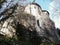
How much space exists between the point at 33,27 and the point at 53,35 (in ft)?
13.2

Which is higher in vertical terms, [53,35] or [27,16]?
[27,16]

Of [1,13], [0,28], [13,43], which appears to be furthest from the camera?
[0,28]

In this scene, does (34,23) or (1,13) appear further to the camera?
(34,23)

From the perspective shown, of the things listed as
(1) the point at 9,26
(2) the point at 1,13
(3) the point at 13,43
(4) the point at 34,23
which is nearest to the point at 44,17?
(4) the point at 34,23

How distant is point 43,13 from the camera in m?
27.8

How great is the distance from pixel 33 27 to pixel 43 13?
15.2ft

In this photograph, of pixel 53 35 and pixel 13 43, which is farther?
pixel 53 35

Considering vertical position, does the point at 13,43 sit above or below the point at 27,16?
below

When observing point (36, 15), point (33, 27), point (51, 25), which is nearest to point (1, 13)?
point (33, 27)

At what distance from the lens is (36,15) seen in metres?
26.7

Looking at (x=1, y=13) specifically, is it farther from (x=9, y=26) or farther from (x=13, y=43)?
(x=13, y=43)

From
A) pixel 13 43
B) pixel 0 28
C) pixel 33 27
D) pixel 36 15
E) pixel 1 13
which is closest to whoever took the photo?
pixel 13 43

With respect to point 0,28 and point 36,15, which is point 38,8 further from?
point 0,28

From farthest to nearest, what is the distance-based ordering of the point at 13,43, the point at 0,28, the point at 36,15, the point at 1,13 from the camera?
1. the point at 36,15
2. the point at 0,28
3. the point at 1,13
4. the point at 13,43
